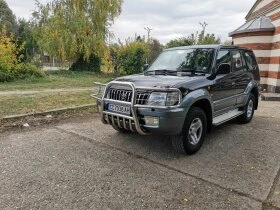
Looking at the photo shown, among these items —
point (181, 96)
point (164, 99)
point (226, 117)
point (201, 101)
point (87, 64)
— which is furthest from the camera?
point (87, 64)

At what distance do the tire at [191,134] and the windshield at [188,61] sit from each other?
102 centimetres

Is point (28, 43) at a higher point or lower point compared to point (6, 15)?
lower

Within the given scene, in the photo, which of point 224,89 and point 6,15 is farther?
point 6,15

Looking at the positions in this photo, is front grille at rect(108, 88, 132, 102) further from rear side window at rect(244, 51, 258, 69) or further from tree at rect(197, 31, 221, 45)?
tree at rect(197, 31, 221, 45)

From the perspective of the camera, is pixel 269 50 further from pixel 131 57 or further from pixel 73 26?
pixel 73 26

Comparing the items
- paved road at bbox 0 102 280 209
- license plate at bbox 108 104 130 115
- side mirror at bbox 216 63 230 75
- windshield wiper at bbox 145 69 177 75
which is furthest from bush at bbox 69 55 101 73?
license plate at bbox 108 104 130 115

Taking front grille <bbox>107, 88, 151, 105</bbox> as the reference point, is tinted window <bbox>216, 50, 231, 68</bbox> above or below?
above

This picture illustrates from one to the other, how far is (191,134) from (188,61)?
1610 mm

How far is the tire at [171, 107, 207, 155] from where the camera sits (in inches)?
175

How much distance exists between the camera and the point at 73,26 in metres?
19.7

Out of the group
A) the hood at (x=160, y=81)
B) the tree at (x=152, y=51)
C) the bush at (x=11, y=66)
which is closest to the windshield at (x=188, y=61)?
the hood at (x=160, y=81)

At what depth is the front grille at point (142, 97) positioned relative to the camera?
4.25 m

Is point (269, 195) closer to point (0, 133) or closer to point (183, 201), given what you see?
point (183, 201)

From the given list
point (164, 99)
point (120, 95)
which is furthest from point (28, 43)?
point (164, 99)
